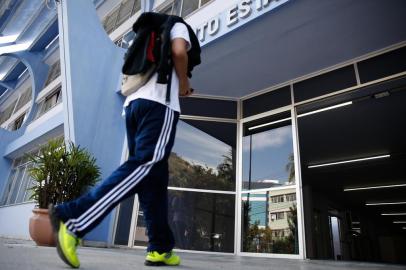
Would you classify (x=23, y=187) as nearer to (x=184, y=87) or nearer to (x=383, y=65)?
(x=184, y=87)

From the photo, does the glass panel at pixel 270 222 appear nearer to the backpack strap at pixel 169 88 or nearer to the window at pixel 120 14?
the backpack strap at pixel 169 88

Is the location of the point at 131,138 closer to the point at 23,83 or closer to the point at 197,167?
the point at 197,167

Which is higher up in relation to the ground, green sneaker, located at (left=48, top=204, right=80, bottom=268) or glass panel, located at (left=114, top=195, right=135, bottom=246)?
glass panel, located at (left=114, top=195, right=135, bottom=246)

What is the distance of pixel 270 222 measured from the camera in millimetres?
5363

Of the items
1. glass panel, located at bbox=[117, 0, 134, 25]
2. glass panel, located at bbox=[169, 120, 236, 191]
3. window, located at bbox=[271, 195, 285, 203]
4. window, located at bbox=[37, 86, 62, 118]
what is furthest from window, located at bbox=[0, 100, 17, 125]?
window, located at bbox=[271, 195, 285, 203]

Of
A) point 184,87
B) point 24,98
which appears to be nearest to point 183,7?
point 184,87

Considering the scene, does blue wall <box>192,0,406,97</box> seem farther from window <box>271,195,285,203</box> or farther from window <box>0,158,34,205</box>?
window <box>0,158,34,205</box>

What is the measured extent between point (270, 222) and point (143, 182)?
4.10 metres

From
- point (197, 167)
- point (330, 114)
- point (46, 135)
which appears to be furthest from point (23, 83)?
point (330, 114)

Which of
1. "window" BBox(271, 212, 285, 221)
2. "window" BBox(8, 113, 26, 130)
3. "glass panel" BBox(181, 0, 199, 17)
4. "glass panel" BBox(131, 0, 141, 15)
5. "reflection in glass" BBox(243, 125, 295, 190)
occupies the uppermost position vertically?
"glass panel" BBox(131, 0, 141, 15)

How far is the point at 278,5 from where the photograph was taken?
4.23m

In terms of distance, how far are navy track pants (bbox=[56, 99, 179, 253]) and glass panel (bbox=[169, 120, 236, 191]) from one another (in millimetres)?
3981

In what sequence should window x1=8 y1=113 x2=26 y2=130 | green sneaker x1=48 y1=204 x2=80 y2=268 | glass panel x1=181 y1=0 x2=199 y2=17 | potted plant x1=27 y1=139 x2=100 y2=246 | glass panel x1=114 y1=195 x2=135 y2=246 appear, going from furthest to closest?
window x1=8 y1=113 x2=26 y2=130 → glass panel x1=181 y1=0 x2=199 y2=17 → glass panel x1=114 y1=195 x2=135 y2=246 → potted plant x1=27 y1=139 x2=100 y2=246 → green sneaker x1=48 y1=204 x2=80 y2=268

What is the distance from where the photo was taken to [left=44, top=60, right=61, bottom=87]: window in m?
12.9
